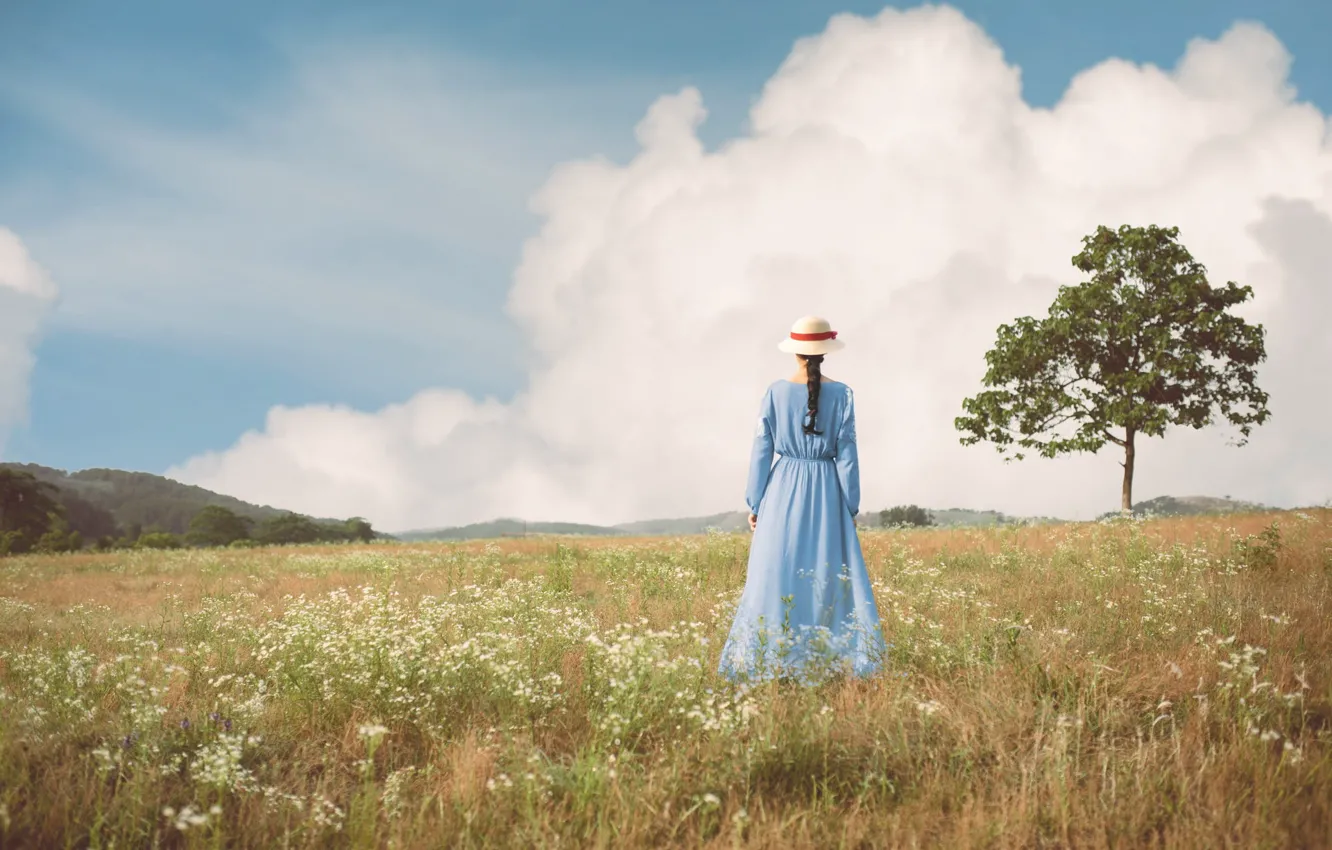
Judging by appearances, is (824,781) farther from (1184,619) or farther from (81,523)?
(81,523)

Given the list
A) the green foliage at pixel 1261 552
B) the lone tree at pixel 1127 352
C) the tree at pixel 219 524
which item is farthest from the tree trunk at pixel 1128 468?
the tree at pixel 219 524

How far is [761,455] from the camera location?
7.21 meters

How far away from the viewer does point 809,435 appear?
277 inches

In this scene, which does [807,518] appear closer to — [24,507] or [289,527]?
[24,507]

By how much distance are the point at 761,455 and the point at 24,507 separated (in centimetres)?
6949

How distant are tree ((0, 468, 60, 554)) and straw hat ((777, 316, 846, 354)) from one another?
66.2 metres

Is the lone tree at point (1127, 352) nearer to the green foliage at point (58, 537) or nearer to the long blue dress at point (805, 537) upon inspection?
the long blue dress at point (805, 537)

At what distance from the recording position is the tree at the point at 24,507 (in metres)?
54.4

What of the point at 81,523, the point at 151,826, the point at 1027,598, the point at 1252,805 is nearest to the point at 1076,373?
the point at 1027,598

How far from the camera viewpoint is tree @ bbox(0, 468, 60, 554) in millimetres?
54375

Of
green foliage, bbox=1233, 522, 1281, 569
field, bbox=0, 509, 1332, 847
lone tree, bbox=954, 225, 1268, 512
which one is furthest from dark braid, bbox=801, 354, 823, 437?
lone tree, bbox=954, 225, 1268, 512

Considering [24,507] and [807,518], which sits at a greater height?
[807,518]

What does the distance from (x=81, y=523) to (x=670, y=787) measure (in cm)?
11470

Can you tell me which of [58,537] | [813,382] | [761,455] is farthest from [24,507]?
[813,382]
